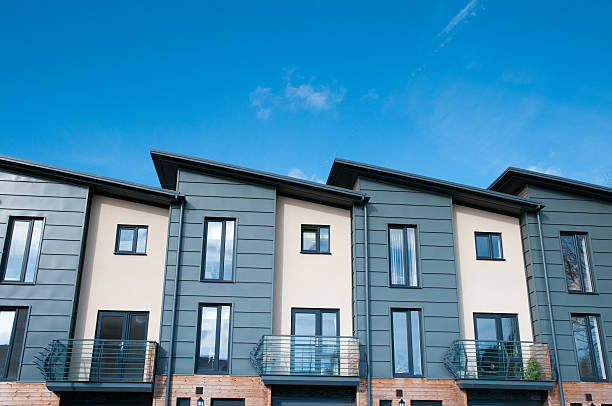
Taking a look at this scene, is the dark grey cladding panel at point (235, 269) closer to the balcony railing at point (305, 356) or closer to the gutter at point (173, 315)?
the gutter at point (173, 315)

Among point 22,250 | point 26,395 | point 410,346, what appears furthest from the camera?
point 410,346

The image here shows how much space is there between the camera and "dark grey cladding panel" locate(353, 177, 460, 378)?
1605 cm

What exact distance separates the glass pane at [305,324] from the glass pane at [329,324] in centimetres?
21

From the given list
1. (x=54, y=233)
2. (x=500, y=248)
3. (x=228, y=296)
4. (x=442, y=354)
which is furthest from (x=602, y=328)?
(x=54, y=233)

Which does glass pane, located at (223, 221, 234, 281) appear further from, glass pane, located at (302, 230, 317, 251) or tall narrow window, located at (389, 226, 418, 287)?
tall narrow window, located at (389, 226, 418, 287)

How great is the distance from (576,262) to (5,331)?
48.9 feet

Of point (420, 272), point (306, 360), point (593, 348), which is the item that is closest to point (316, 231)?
point (420, 272)

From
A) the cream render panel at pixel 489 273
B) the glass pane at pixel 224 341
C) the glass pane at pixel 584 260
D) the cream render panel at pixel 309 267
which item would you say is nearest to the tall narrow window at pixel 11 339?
the glass pane at pixel 224 341

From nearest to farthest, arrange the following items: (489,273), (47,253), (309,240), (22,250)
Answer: (47,253), (22,250), (309,240), (489,273)

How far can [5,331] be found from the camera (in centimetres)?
A: 1524

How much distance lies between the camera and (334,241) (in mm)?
17203

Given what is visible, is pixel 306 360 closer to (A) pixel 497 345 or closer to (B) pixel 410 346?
(B) pixel 410 346

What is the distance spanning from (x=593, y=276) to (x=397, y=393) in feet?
21.0

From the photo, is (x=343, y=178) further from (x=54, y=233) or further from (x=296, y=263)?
(x=54, y=233)
